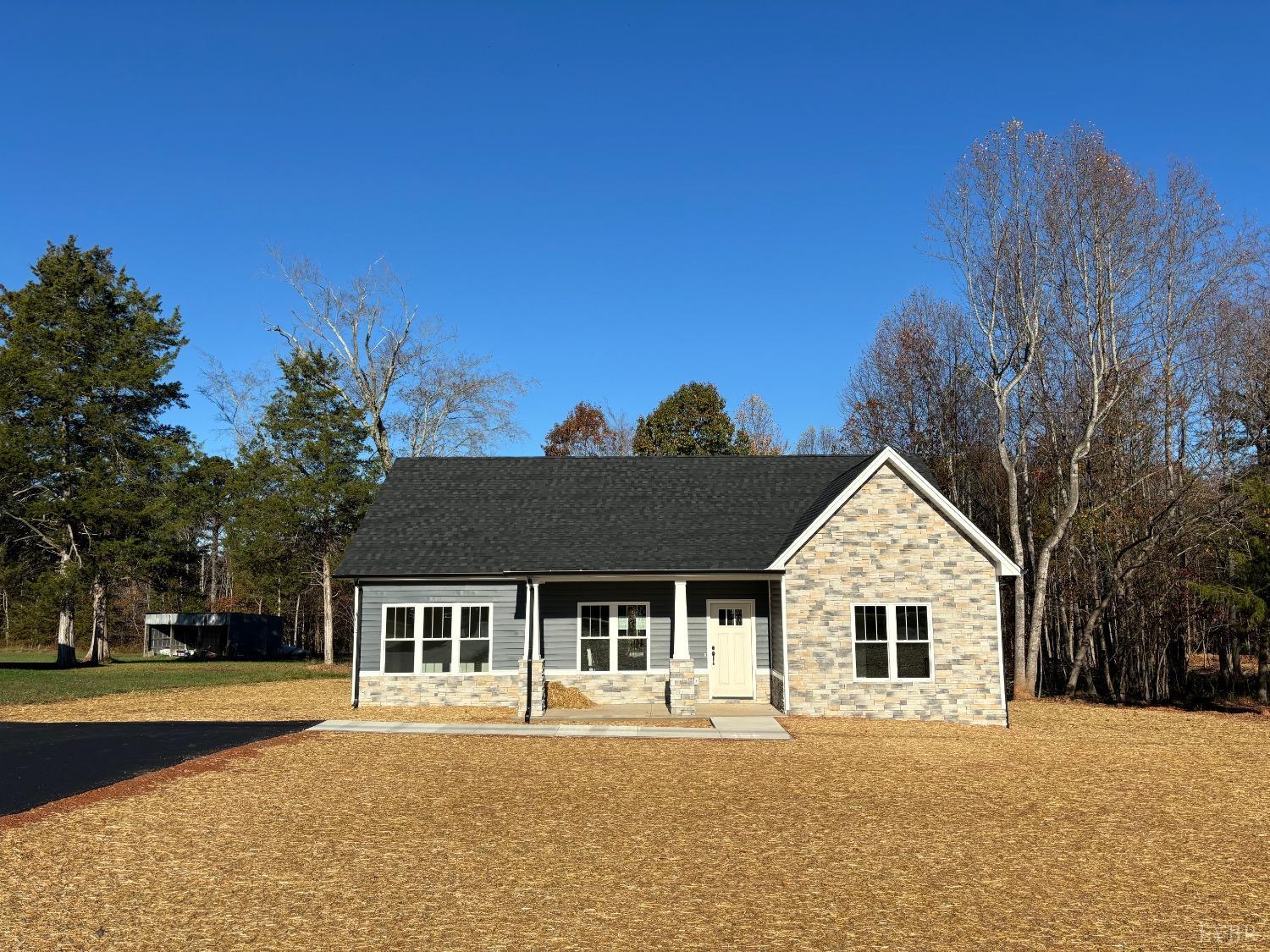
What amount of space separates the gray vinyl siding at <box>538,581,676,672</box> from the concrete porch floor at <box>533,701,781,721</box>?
1447mm

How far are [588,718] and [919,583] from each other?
7.31 meters

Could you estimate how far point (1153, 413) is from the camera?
26625 millimetres

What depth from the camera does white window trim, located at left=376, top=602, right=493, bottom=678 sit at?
19.8 meters

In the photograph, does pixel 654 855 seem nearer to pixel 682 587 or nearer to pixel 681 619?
pixel 681 619

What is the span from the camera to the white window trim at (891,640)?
58.7ft

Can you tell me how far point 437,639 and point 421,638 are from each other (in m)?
0.37

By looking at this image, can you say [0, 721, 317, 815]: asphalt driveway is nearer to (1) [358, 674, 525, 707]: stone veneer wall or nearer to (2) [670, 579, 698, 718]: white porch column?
(1) [358, 674, 525, 707]: stone veneer wall

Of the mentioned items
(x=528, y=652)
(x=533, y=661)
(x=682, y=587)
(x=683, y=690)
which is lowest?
(x=683, y=690)

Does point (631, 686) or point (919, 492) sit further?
point (631, 686)

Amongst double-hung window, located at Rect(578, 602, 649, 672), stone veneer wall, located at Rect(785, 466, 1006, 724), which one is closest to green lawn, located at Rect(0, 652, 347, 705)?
double-hung window, located at Rect(578, 602, 649, 672)

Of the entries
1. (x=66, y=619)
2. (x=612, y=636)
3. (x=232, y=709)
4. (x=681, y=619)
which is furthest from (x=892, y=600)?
(x=66, y=619)

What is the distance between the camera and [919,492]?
1830cm

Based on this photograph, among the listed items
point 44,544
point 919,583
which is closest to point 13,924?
point 919,583

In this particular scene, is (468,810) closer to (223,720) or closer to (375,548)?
(223,720)
